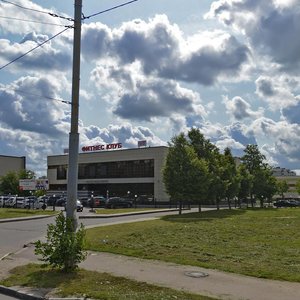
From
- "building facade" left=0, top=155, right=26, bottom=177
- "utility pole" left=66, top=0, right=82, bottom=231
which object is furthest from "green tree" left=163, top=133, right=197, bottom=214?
"building facade" left=0, top=155, right=26, bottom=177

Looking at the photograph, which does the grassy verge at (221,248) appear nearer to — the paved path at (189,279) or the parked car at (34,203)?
the paved path at (189,279)

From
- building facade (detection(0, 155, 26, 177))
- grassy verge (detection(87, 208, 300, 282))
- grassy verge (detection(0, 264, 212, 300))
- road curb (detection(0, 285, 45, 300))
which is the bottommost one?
road curb (detection(0, 285, 45, 300))

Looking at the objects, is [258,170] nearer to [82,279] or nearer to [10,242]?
[10,242]

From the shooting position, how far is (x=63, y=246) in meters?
10.9

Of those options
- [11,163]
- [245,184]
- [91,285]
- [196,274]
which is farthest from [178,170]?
[11,163]

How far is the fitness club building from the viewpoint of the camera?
7910cm

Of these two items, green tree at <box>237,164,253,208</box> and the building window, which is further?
the building window

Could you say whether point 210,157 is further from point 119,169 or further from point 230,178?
point 119,169

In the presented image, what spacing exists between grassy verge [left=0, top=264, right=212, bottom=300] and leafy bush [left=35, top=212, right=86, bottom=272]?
274 millimetres

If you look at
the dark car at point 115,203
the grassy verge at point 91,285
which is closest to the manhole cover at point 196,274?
the grassy verge at point 91,285

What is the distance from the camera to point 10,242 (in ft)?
66.5

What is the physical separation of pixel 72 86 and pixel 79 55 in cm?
82

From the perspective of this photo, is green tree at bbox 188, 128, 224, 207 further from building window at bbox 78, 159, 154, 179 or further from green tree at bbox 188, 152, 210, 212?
building window at bbox 78, 159, 154, 179

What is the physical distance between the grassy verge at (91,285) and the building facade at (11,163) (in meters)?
101
